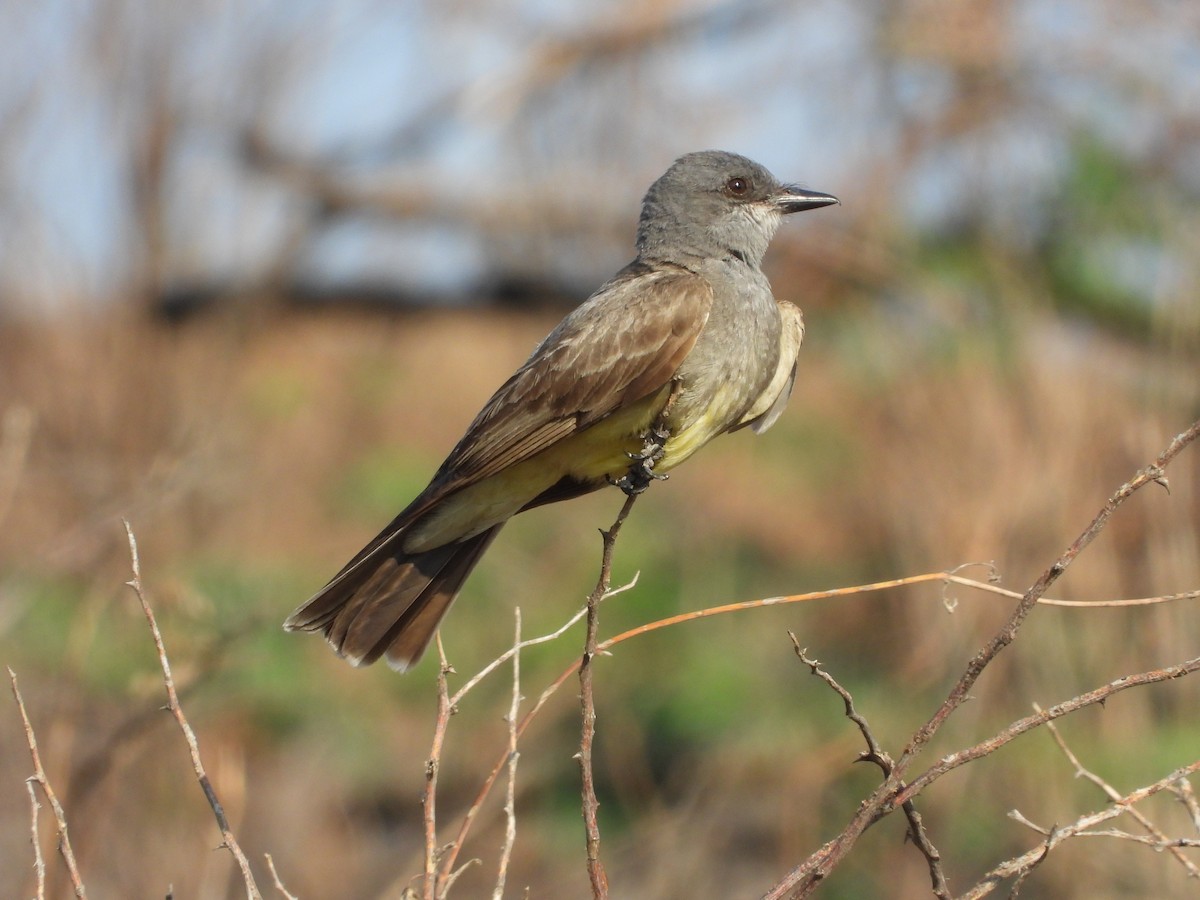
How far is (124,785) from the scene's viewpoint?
584cm

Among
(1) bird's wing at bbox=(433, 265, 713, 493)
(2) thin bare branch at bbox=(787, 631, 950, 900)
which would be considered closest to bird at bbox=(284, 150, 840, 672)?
(1) bird's wing at bbox=(433, 265, 713, 493)

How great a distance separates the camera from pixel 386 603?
3.79 meters

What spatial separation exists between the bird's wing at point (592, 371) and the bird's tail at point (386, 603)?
229 mm

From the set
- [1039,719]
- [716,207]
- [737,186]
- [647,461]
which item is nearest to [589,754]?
[1039,719]

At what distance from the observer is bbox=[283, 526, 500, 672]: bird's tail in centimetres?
371

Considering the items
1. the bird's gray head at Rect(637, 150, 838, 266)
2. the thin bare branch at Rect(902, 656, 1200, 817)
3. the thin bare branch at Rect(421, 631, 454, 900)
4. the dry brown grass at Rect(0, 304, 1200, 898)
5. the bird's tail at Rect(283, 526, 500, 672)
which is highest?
the bird's gray head at Rect(637, 150, 838, 266)

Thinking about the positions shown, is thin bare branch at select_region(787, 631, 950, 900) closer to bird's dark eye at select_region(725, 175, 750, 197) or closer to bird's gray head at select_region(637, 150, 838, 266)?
bird's gray head at select_region(637, 150, 838, 266)

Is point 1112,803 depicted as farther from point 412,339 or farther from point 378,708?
point 412,339

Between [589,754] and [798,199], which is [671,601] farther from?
[589,754]

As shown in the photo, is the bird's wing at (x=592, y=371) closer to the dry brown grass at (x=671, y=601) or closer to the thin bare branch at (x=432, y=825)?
the dry brown grass at (x=671, y=601)

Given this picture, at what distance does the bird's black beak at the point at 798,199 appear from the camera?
13.9 ft

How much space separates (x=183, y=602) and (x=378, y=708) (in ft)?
24.7

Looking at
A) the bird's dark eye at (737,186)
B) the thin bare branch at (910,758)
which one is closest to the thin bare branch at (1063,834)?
the thin bare branch at (910,758)

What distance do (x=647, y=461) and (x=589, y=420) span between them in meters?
0.24
